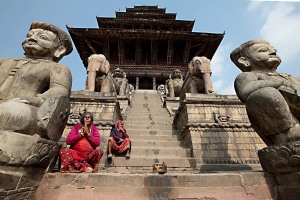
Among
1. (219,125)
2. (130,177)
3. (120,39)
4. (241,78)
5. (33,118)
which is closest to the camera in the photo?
(33,118)

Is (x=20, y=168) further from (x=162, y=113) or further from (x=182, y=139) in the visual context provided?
(x=162, y=113)

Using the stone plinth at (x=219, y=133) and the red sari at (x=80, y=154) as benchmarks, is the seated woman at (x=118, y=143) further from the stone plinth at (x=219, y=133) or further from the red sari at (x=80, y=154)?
the stone plinth at (x=219, y=133)

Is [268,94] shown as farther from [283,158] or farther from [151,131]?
[151,131]

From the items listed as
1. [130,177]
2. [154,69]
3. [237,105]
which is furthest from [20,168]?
[154,69]

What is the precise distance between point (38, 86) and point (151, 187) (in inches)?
67.3

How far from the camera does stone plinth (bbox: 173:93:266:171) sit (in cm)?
388

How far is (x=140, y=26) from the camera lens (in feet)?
77.8

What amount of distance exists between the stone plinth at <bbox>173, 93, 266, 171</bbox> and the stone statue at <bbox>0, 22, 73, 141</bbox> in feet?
9.35

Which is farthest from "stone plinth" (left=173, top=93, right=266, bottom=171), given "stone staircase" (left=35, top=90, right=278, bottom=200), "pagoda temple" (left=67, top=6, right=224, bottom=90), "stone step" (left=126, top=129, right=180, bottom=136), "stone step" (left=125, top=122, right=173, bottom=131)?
"pagoda temple" (left=67, top=6, right=224, bottom=90)

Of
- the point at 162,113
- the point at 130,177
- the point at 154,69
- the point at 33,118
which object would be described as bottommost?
the point at 130,177

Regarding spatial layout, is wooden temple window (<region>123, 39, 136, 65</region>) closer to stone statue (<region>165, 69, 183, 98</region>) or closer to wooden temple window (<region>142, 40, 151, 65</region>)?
wooden temple window (<region>142, 40, 151, 65</region>)

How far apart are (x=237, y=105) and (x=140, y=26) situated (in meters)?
21.4

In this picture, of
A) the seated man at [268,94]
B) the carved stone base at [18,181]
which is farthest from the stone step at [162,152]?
the carved stone base at [18,181]

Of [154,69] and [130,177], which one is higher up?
[154,69]
